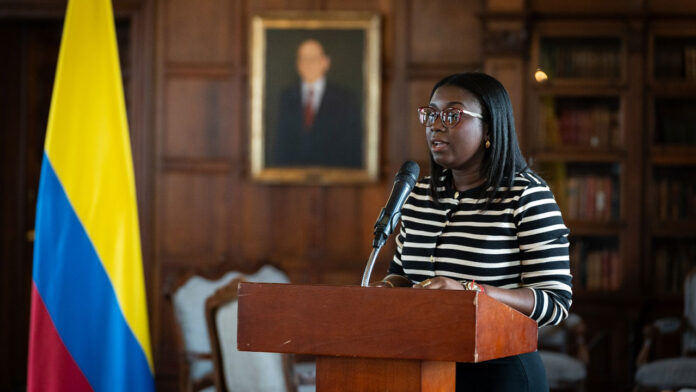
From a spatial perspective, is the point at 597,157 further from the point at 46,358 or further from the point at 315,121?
the point at 46,358

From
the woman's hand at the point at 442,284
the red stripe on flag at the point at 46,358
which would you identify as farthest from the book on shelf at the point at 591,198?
the woman's hand at the point at 442,284

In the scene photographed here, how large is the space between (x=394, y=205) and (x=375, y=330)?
1.15 feet

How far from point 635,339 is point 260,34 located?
3146mm

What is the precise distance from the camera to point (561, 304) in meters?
1.78

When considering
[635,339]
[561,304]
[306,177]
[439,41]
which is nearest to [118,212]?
[561,304]

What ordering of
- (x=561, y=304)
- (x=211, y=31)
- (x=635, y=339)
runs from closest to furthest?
(x=561, y=304) < (x=635, y=339) < (x=211, y=31)

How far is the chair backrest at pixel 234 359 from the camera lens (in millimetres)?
3598

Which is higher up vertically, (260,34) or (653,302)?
(260,34)

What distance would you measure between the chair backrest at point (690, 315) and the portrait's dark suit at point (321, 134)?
217 centimetres

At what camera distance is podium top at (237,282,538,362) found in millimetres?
1444

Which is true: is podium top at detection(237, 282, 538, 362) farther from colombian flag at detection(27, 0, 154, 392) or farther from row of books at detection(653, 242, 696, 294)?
row of books at detection(653, 242, 696, 294)

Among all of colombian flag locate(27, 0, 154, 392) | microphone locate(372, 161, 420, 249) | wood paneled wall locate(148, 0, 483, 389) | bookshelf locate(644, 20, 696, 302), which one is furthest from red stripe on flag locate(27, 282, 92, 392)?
bookshelf locate(644, 20, 696, 302)

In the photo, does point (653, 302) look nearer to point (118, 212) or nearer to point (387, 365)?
point (118, 212)

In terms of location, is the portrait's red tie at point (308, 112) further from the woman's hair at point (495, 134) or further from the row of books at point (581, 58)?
the woman's hair at point (495, 134)
